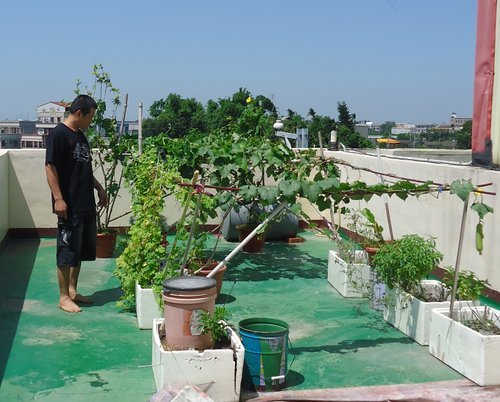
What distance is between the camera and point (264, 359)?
13.2ft

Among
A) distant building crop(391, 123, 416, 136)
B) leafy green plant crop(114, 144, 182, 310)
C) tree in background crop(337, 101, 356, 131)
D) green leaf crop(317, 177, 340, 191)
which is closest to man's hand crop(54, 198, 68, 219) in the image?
leafy green plant crop(114, 144, 182, 310)

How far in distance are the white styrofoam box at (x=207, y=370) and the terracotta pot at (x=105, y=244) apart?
4354 mm

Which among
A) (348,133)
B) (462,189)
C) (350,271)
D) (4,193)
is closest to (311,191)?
(462,189)

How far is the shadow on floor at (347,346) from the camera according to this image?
4891 mm

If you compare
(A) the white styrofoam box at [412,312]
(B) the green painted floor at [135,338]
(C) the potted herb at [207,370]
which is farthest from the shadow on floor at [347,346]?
(C) the potted herb at [207,370]

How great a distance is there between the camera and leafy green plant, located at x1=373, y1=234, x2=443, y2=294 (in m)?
5.16

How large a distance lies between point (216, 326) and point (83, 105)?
263 centimetres

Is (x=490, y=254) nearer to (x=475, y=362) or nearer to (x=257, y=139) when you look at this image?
(x=475, y=362)

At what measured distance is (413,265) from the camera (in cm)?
516

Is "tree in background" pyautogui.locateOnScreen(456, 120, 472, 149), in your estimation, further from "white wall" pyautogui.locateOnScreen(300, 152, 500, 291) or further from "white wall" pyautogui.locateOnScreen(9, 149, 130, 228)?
"white wall" pyautogui.locateOnScreen(9, 149, 130, 228)

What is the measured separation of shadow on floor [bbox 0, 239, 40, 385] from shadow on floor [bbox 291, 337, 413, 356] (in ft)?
7.14

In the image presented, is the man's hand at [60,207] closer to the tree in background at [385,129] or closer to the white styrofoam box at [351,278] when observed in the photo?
the white styrofoam box at [351,278]

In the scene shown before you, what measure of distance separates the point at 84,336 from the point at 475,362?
2.96 meters

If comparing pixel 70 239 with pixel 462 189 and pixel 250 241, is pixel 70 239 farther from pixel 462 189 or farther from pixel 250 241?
pixel 462 189
